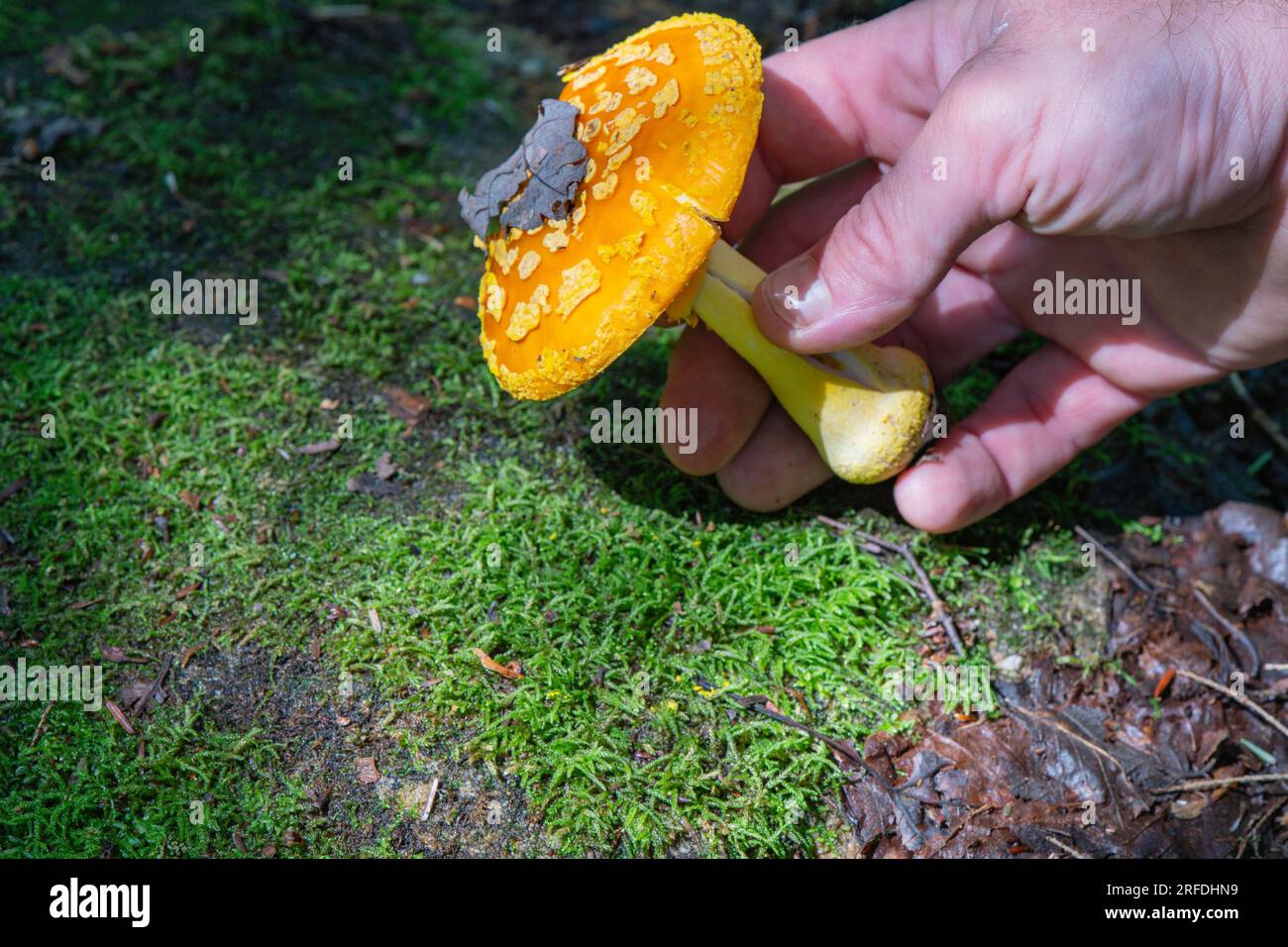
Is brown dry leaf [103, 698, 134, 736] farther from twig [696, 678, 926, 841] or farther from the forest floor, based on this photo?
twig [696, 678, 926, 841]

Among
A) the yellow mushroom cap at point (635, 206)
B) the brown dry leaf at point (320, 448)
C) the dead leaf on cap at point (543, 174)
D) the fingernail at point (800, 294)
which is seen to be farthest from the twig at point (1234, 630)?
the brown dry leaf at point (320, 448)

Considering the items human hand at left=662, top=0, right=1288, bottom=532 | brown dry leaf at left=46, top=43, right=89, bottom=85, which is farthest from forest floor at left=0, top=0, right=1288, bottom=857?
human hand at left=662, top=0, right=1288, bottom=532

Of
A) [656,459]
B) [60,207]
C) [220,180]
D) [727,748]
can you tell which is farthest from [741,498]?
[60,207]

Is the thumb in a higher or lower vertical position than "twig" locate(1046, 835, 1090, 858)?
higher

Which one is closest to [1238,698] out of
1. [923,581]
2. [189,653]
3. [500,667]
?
[923,581]

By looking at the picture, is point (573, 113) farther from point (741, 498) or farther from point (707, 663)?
point (707, 663)

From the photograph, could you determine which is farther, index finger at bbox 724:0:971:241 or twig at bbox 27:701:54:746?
index finger at bbox 724:0:971:241

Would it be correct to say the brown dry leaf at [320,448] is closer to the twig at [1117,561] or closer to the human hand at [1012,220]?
the human hand at [1012,220]

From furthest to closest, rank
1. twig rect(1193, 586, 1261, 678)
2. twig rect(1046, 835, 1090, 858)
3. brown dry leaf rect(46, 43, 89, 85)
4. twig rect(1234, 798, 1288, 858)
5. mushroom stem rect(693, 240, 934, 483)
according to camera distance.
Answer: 1. brown dry leaf rect(46, 43, 89, 85)
2. twig rect(1193, 586, 1261, 678)
3. mushroom stem rect(693, 240, 934, 483)
4. twig rect(1234, 798, 1288, 858)
5. twig rect(1046, 835, 1090, 858)
